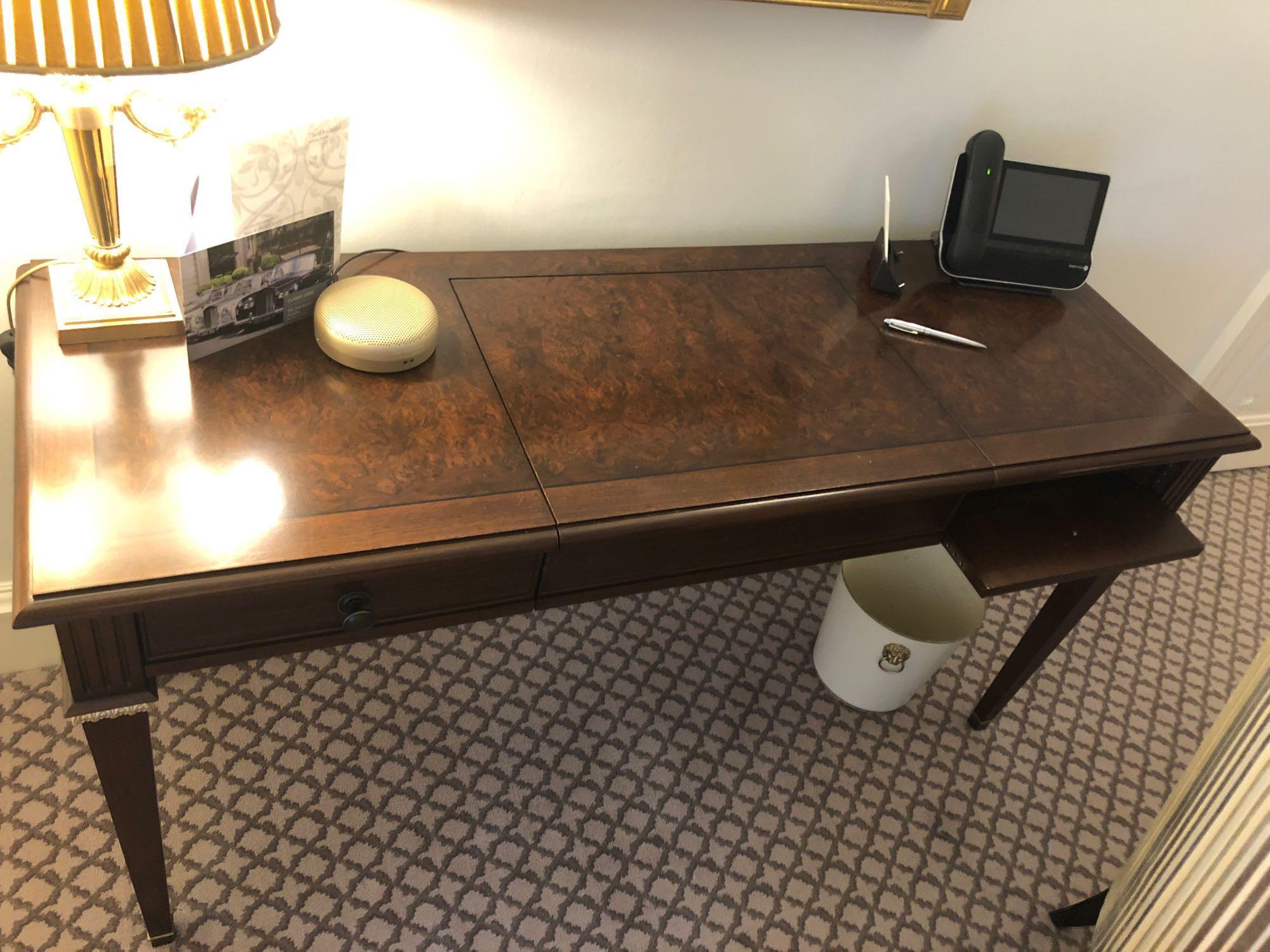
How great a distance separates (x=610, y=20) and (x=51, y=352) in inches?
30.3

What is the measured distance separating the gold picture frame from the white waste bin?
2.80 ft

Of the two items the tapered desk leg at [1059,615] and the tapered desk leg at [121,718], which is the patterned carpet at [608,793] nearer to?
the tapered desk leg at [1059,615]

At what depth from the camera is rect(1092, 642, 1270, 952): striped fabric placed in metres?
0.98

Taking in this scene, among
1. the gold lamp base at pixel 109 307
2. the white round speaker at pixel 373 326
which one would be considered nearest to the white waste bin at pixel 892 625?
the white round speaker at pixel 373 326

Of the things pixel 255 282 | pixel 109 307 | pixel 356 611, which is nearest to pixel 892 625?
pixel 356 611

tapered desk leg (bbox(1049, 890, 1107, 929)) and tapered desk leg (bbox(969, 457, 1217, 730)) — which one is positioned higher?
tapered desk leg (bbox(969, 457, 1217, 730))

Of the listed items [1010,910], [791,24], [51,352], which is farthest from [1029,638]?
[51,352]

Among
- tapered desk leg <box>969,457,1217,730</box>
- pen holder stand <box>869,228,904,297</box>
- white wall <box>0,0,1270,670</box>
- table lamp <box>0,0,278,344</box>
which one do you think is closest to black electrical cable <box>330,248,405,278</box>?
white wall <box>0,0,1270,670</box>

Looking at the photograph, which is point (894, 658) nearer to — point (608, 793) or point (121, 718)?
point (608, 793)

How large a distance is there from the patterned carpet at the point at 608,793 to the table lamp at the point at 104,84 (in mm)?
750

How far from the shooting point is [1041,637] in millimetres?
1592

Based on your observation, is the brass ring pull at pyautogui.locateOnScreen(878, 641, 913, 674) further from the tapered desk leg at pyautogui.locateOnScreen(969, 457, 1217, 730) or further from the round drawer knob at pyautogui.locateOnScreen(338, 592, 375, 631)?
the round drawer knob at pyautogui.locateOnScreen(338, 592, 375, 631)

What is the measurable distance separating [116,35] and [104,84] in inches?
10.7

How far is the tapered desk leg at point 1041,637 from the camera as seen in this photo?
150 centimetres
